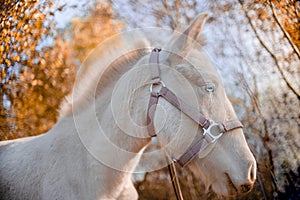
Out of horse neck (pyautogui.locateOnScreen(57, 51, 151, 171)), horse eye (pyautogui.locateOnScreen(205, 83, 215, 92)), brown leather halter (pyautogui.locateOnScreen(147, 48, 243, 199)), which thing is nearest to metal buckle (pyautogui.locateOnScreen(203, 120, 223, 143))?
brown leather halter (pyautogui.locateOnScreen(147, 48, 243, 199))

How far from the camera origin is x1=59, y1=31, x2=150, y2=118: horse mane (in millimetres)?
2611

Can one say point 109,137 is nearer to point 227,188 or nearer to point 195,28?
point 227,188

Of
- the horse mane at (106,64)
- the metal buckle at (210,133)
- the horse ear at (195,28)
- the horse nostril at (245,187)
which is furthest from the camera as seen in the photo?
the horse mane at (106,64)

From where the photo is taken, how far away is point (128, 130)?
Result: 2.36 meters

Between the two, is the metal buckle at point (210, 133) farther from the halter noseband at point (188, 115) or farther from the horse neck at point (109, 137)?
the horse neck at point (109, 137)

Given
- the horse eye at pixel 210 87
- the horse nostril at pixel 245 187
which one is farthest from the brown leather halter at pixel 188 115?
the horse nostril at pixel 245 187

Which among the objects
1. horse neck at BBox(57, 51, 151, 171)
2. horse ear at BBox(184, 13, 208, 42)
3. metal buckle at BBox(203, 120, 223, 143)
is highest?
horse ear at BBox(184, 13, 208, 42)

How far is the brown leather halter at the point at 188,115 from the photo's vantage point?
2184 mm

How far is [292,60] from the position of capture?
134 inches

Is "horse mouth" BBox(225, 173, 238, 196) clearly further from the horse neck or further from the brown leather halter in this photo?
the horse neck

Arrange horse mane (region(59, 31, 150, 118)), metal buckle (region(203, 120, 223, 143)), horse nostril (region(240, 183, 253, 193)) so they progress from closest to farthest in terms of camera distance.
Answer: horse nostril (region(240, 183, 253, 193))
metal buckle (region(203, 120, 223, 143))
horse mane (region(59, 31, 150, 118))

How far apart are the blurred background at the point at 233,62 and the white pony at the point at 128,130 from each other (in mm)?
653

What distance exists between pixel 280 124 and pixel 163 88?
227cm

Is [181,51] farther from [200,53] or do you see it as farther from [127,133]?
[127,133]
